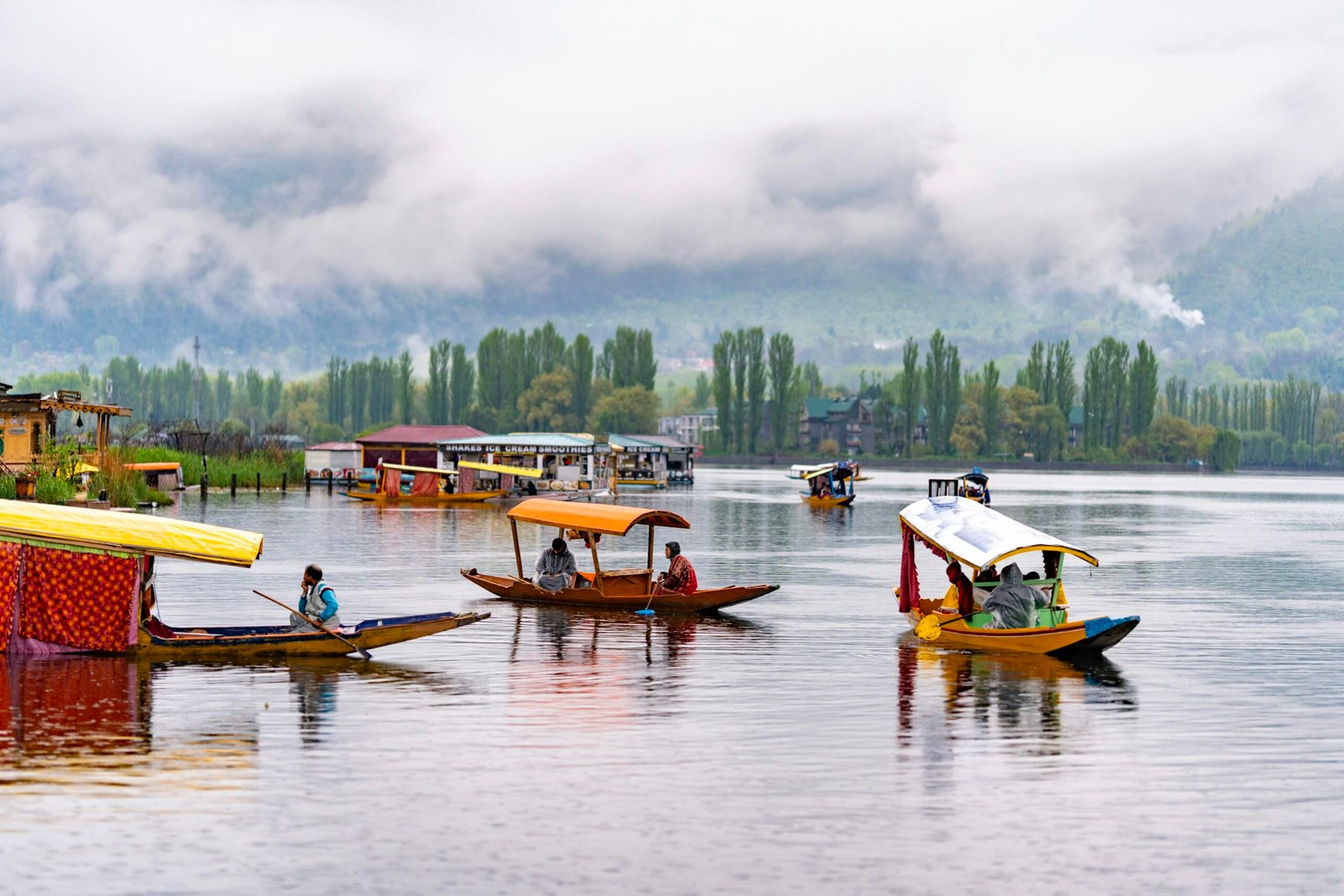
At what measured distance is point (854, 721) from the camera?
21766 millimetres

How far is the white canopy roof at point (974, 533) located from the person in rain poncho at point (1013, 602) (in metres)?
0.65

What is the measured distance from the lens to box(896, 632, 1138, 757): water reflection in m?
20.9

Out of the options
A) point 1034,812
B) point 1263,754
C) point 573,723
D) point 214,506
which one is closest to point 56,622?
point 573,723

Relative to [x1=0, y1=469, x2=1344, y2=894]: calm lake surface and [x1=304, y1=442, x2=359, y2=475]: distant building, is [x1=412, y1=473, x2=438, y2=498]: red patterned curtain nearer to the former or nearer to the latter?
[x1=304, y1=442, x2=359, y2=475]: distant building

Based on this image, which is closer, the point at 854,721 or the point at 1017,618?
the point at 854,721

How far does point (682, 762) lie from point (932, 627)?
41.0ft

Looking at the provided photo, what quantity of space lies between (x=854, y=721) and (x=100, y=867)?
1138 centimetres

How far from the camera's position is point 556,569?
36125mm

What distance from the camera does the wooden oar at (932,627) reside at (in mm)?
29922

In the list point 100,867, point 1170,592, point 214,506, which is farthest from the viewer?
point 214,506

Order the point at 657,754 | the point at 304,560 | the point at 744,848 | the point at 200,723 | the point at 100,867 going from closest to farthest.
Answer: the point at 100,867, the point at 744,848, the point at 657,754, the point at 200,723, the point at 304,560

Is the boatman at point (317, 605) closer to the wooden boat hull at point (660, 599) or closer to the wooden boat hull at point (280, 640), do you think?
the wooden boat hull at point (280, 640)

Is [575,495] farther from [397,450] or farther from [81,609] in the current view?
[81,609]

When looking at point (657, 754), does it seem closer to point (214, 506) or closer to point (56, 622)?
point (56, 622)
